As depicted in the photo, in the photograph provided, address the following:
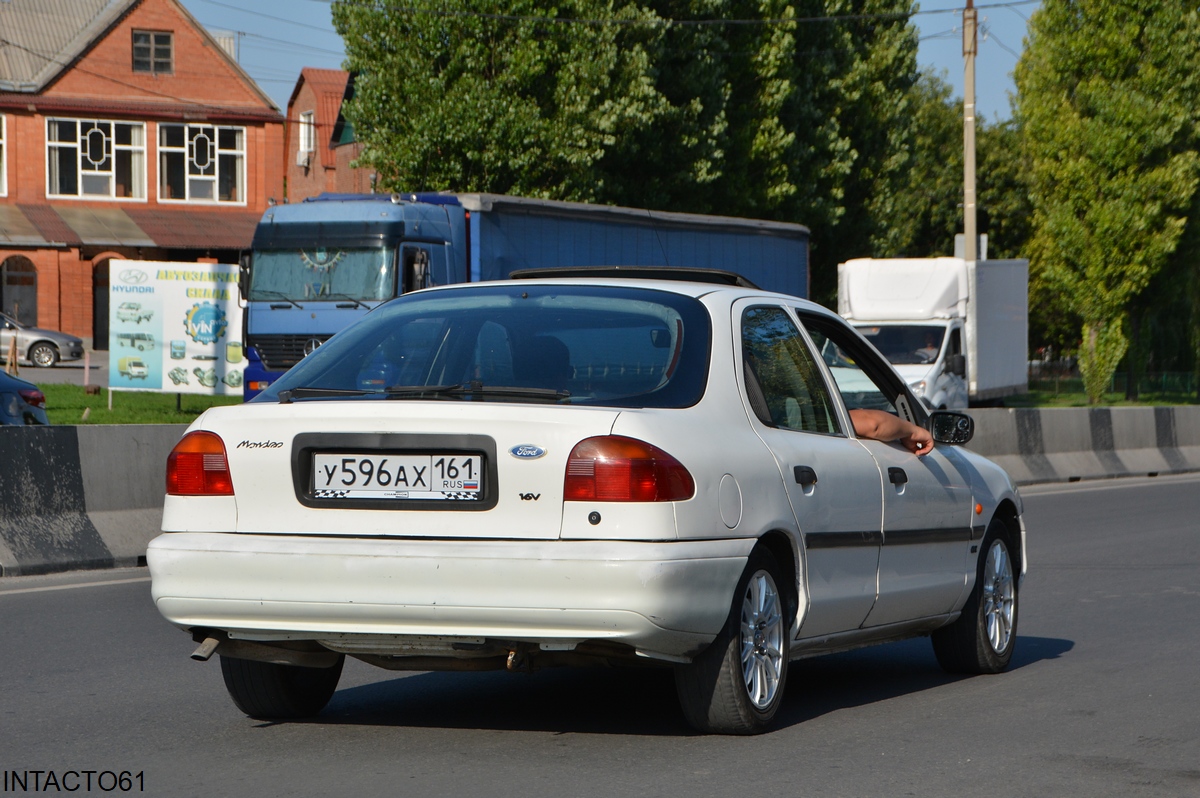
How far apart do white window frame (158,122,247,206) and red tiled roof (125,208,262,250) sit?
1.64 feet

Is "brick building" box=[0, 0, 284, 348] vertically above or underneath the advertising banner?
above

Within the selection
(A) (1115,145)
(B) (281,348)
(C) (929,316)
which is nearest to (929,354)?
(C) (929,316)

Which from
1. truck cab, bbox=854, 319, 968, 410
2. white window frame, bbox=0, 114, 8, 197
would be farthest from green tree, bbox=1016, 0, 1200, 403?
white window frame, bbox=0, 114, 8, 197

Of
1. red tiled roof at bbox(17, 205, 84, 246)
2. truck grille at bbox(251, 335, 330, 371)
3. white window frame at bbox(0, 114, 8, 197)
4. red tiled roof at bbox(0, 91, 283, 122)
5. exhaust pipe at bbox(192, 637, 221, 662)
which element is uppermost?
red tiled roof at bbox(0, 91, 283, 122)

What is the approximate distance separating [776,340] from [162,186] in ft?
168

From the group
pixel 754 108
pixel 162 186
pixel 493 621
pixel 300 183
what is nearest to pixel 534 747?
→ pixel 493 621

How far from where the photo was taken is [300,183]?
2653 inches

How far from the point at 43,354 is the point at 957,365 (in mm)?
24813

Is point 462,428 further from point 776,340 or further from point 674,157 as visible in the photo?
point 674,157

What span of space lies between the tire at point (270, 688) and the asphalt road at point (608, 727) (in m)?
0.08

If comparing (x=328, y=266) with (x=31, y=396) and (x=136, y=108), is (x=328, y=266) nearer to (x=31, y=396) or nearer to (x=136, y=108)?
(x=31, y=396)

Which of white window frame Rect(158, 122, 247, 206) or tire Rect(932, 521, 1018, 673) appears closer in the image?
tire Rect(932, 521, 1018, 673)

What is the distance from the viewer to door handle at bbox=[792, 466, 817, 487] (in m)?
5.86

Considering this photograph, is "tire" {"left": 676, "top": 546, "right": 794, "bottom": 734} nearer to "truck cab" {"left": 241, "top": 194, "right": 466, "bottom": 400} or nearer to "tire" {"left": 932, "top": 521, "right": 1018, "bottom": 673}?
"tire" {"left": 932, "top": 521, "right": 1018, "bottom": 673}
